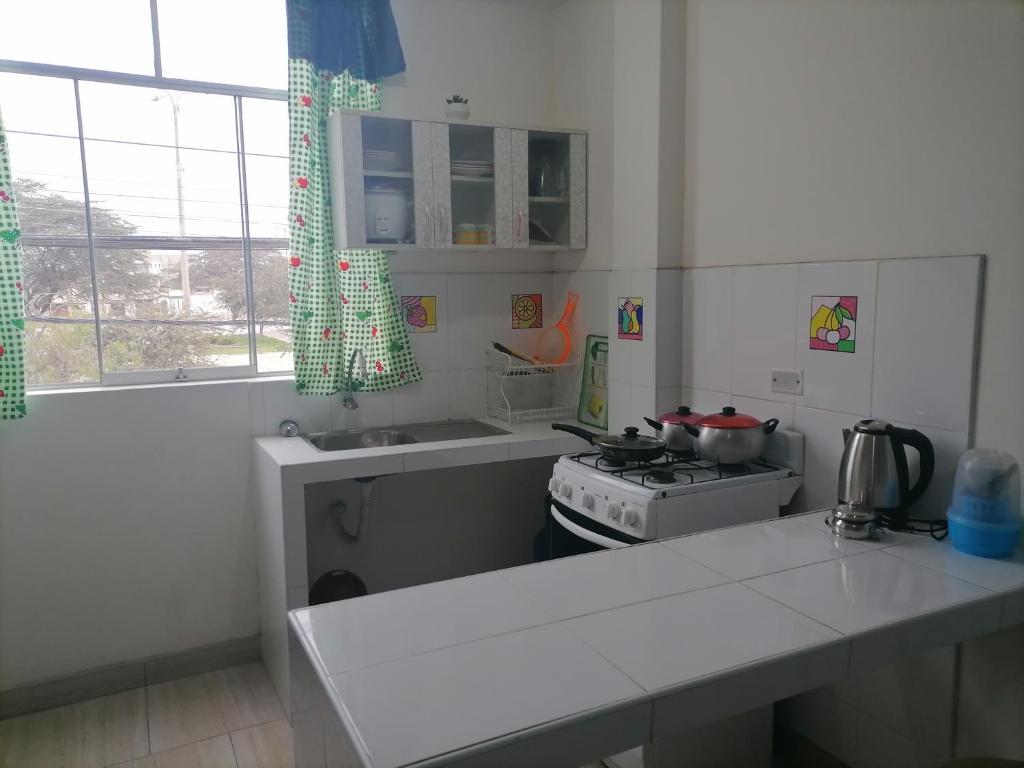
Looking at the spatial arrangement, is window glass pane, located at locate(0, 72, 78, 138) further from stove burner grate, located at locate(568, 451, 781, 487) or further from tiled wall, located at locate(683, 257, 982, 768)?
tiled wall, located at locate(683, 257, 982, 768)

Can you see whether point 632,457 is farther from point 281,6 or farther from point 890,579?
point 281,6

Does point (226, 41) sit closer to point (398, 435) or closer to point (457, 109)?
point (457, 109)

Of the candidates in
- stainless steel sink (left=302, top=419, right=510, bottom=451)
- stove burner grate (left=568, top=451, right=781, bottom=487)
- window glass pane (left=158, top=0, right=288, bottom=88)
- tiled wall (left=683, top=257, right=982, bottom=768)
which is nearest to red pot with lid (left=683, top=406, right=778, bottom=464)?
stove burner grate (left=568, top=451, right=781, bottom=487)

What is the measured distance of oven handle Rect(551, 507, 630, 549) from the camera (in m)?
2.20

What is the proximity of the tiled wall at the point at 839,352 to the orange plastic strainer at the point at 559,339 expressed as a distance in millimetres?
724

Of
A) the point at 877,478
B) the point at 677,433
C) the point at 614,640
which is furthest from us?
the point at 677,433

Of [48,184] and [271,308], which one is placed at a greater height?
[48,184]

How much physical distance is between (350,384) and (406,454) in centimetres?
50

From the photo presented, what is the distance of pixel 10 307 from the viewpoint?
8.23ft

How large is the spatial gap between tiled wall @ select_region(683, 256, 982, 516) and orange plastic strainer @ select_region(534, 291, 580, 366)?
724mm

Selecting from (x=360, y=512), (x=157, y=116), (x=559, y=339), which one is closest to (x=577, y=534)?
(x=360, y=512)

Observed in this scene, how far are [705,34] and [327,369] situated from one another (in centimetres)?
182

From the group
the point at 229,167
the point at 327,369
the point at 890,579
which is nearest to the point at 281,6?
the point at 229,167

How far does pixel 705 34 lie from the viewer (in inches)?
101
